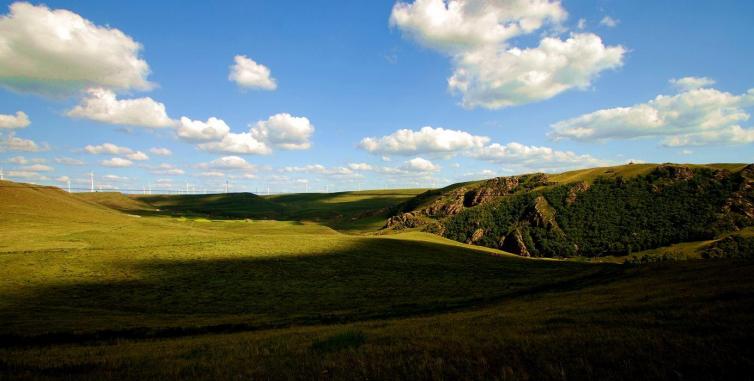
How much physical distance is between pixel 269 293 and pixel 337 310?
16665mm

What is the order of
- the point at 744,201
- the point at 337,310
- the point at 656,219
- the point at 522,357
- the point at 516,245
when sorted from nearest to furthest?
the point at 522,357
the point at 337,310
the point at 744,201
the point at 656,219
the point at 516,245

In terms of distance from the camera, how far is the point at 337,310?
43281 millimetres

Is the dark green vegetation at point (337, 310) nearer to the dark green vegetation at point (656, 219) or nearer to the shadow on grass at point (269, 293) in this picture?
the shadow on grass at point (269, 293)

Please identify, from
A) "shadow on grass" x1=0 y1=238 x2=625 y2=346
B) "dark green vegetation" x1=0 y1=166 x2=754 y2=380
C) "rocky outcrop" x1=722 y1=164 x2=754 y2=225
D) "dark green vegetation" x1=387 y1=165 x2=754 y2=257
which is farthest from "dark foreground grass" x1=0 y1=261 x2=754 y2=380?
"rocky outcrop" x1=722 y1=164 x2=754 y2=225

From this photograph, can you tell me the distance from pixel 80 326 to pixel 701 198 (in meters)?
233

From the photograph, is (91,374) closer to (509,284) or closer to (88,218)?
(509,284)

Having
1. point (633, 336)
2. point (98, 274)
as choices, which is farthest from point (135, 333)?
point (98, 274)

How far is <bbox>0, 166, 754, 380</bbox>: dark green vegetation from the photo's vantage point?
8789 millimetres

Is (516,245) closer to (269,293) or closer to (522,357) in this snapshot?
(269,293)

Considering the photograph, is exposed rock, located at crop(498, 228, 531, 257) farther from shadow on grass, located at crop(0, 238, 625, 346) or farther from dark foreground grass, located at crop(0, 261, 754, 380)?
dark foreground grass, located at crop(0, 261, 754, 380)

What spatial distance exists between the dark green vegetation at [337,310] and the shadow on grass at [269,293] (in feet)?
1.10

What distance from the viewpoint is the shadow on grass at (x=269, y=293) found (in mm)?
32219

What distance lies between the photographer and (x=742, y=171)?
7333 inches

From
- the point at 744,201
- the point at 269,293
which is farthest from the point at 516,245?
the point at 269,293
